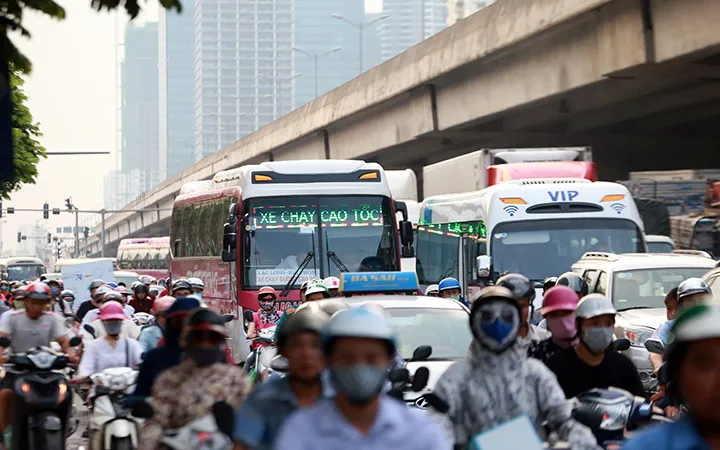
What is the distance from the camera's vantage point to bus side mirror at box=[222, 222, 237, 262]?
19422 mm

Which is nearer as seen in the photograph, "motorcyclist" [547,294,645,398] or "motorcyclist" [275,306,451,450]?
"motorcyclist" [275,306,451,450]

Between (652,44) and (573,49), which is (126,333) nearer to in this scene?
(652,44)

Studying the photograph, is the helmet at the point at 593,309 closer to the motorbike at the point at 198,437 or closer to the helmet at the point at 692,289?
the motorbike at the point at 198,437

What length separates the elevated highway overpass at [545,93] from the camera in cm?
2539

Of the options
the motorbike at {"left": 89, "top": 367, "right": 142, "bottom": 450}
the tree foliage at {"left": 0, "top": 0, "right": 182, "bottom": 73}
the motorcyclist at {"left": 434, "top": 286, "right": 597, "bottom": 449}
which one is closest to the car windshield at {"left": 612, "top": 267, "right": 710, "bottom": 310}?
the motorbike at {"left": 89, "top": 367, "right": 142, "bottom": 450}

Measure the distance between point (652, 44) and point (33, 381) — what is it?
684 inches

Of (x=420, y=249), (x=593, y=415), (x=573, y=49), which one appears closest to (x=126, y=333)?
(x=593, y=415)

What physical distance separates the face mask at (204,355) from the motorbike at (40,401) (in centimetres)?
357

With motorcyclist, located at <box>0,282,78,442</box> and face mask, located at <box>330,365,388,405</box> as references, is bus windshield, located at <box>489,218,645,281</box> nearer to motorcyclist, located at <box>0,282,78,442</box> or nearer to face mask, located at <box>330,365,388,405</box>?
motorcyclist, located at <box>0,282,78,442</box>

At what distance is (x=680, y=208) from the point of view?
30.8 metres

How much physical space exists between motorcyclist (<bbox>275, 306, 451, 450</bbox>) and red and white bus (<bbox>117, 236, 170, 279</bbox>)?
59.5 m

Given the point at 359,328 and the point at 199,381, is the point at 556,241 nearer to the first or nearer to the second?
the point at 199,381

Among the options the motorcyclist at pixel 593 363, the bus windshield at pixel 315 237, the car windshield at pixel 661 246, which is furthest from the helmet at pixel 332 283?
the car windshield at pixel 661 246

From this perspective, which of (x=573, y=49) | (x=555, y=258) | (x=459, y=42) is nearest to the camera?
(x=555, y=258)
